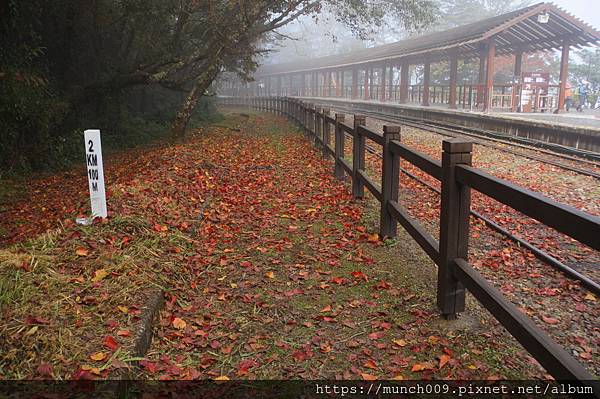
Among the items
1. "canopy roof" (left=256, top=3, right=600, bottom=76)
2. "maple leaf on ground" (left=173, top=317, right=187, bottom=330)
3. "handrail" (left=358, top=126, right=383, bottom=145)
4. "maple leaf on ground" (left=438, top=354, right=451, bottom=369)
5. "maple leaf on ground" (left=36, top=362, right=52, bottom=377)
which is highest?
"canopy roof" (left=256, top=3, right=600, bottom=76)

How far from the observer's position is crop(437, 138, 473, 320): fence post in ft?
12.9

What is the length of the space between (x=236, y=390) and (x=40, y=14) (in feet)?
42.9

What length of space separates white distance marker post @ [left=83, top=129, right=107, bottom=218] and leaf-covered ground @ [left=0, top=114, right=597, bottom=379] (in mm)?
197

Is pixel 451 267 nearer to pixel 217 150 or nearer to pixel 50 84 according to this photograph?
pixel 217 150

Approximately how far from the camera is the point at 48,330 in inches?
137

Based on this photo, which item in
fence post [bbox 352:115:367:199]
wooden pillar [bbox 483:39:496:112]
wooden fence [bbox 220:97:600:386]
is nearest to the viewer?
wooden fence [bbox 220:97:600:386]

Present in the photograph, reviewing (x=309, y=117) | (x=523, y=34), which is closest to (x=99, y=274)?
(x=309, y=117)

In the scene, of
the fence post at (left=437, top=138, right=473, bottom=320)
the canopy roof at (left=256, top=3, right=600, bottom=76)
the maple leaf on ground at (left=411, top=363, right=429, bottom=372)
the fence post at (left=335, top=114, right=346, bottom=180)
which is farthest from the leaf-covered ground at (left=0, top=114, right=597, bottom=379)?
the canopy roof at (left=256, top=3, right=600, bottom=76)

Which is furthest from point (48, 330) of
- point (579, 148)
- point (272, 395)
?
point (579, 148)

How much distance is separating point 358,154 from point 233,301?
3.89 m

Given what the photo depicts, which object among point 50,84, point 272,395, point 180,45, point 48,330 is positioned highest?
point 180,45

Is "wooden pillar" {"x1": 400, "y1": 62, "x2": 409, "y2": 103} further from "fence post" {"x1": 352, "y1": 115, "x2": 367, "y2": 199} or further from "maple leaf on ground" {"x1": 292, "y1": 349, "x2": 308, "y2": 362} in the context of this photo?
"maple leaf on ground" {"x1": 292, "y1": 349, "x2": 308, "y2": 362}

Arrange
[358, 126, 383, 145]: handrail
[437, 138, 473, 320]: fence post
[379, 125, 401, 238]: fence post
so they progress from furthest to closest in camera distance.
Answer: [358, 126, 383, 145]: handrail, [379, 125, 401, 238]: fence post, [437, 138, 473, 320]: fence post

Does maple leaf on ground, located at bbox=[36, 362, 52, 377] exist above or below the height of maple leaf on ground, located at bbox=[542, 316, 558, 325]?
above
